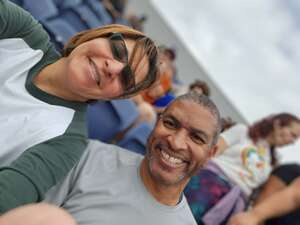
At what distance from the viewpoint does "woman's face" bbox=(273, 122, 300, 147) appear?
5.08 ft

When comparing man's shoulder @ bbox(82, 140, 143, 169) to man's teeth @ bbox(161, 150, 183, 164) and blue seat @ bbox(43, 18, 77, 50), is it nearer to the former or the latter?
man's teeth @ bbox(161, 150, 183, 164)

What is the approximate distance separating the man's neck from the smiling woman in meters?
0.17

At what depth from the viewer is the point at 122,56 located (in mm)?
725

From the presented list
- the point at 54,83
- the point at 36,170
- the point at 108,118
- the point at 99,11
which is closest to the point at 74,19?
the point at 99,11

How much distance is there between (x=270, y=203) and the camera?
1.08 meters

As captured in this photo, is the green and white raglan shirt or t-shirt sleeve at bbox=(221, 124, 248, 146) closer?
the green and white raglan shirt

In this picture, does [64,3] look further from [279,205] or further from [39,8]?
[279,205]

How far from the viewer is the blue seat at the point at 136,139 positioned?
1140mm

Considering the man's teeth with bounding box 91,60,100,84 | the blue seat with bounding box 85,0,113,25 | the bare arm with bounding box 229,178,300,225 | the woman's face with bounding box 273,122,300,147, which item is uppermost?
the blue seat with bounding box 85,0,113,25

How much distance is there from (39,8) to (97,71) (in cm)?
66

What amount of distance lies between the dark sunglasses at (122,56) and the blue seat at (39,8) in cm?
61

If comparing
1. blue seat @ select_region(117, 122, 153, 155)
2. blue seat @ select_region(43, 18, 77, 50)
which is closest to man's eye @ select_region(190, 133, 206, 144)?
blue seat @ select_region(117, 122, 153, 155)

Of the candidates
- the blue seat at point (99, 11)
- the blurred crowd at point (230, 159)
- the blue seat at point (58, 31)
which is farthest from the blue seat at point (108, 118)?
the blue seat at point (99, 11)

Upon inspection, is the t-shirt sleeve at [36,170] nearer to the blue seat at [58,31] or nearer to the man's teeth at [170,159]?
the man's teeth at [170,159]
